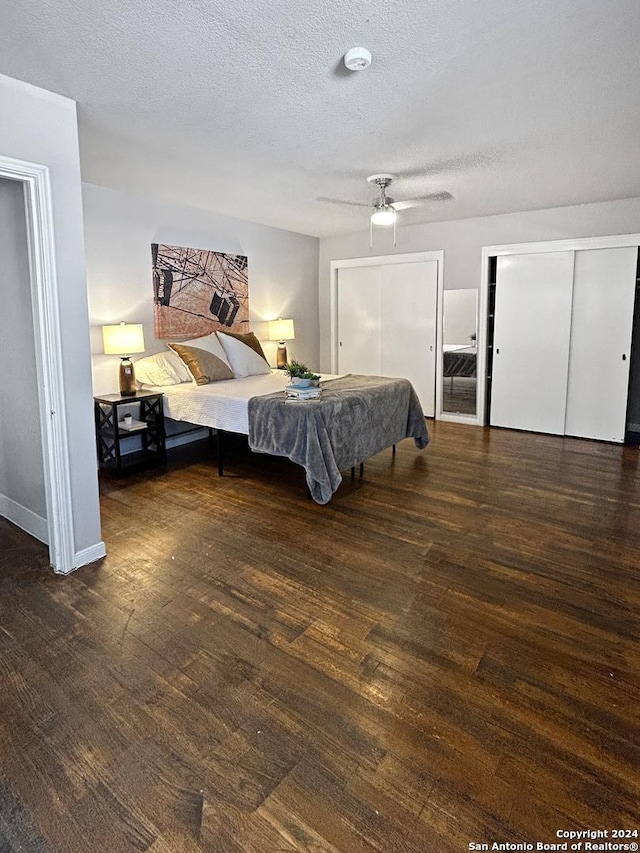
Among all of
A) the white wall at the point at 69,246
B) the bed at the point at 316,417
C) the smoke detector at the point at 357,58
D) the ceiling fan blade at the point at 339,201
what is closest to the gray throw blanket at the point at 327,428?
the bed at the point at 316,417

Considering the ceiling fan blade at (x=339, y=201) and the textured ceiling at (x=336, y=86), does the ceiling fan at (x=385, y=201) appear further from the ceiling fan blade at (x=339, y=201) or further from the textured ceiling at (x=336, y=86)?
the textured ceiling at (x=336, y=86)

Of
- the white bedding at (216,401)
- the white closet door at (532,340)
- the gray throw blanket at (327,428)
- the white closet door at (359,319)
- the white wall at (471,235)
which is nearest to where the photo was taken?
the gray throw blanket at (327,428)

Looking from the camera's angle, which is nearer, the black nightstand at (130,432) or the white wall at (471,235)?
the black nightstand at (130,432)

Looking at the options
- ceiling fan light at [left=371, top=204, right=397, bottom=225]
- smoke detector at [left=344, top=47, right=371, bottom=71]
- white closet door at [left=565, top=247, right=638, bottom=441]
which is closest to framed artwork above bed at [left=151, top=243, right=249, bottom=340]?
ceiling fan light at [left=371, top=204, right=397, bottom=225]

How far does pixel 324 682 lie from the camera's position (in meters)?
1.78

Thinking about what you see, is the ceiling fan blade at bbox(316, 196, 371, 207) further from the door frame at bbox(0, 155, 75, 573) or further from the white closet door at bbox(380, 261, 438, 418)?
the door frame at bbox(0, 155, 75, 573)

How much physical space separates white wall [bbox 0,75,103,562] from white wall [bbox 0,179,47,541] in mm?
256

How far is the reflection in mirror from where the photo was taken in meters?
5.85

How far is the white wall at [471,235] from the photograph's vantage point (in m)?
4.87

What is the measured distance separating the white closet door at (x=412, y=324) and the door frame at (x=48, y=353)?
4688 mm

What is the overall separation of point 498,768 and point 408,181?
3952mm

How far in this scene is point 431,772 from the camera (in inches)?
56.3

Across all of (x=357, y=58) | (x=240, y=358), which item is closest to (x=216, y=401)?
(x=240, y=358)

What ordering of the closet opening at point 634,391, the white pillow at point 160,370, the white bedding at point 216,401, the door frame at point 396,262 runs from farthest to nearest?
the door frame at point 396,262 → the closet opening at point 634,391 → the white pillow at point 160,370 → the white bedding at point 216,401
